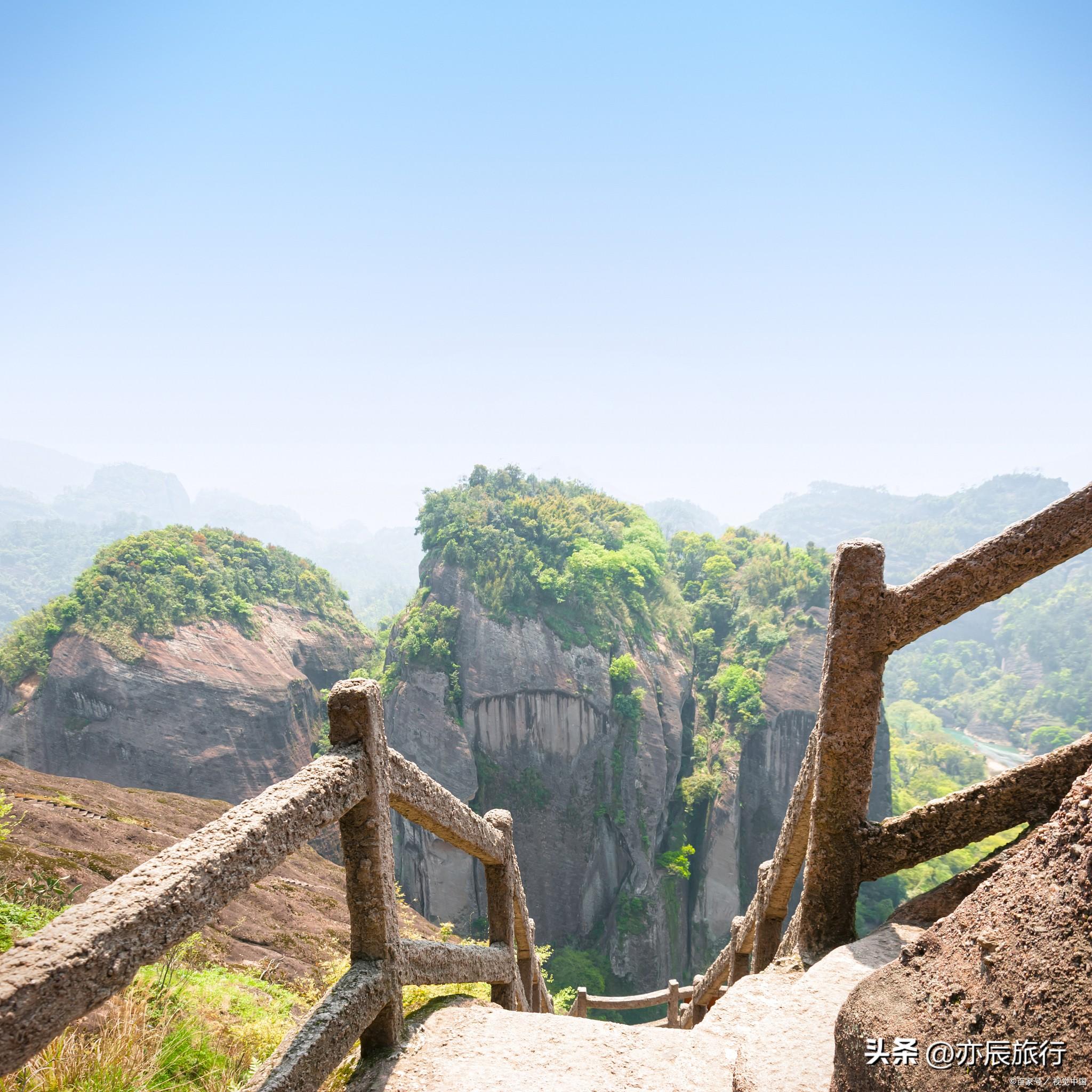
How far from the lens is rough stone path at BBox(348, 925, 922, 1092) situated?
7.34ft

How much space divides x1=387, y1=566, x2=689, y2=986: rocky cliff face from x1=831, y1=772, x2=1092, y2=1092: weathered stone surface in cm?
3267

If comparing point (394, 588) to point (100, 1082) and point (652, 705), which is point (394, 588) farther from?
point (100, 1082)

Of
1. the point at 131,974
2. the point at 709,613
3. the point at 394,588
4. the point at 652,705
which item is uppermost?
the point at 131,974

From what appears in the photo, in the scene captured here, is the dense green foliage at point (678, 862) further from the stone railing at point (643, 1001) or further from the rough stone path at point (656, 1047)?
the rough stone path at point (656, 1047)

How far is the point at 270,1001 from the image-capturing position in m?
5.08

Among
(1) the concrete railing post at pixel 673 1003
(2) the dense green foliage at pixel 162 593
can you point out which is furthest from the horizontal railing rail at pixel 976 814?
(2) the dense green foliage at pixel 162 593

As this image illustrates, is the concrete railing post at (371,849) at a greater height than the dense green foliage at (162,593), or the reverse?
the concrete railing post at (371,849)

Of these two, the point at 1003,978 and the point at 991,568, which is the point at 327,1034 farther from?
the point at 991,568

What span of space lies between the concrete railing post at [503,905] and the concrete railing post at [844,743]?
6.28ft

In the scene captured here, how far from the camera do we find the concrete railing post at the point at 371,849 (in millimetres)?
2410

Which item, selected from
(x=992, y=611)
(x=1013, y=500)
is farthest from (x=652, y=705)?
(x=1013, y=500)

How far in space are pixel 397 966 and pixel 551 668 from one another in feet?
106

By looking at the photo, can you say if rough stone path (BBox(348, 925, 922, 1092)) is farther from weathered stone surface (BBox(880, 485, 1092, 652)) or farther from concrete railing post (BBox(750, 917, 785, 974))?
concrete railing post (BBox(750, 917, 785, 974))

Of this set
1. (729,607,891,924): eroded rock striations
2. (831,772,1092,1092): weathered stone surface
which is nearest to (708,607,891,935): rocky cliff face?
(729,607,891,924): eroded rock striations
